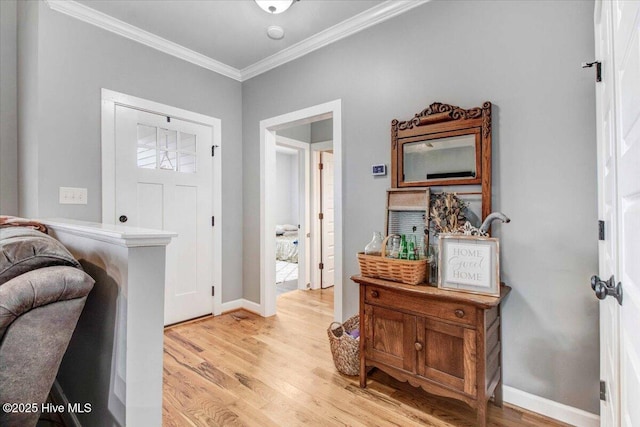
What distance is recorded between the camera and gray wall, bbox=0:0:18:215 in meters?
2.78

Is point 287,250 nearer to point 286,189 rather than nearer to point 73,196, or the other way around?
point 286,189

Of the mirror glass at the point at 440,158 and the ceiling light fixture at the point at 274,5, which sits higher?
the ceiling light fixture at the point at 274,5

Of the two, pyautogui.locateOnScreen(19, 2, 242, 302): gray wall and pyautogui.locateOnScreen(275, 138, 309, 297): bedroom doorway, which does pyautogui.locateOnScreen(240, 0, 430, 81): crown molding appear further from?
pyautogui.locateOnScreen(275, 138, 309, 297): bedroom doorway

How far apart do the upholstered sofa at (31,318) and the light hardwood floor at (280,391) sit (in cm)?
90

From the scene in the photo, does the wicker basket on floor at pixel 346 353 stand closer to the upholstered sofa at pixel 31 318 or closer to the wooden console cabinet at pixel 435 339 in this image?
the wooden console cabinet at pixel 435 339

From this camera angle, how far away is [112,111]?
2.64 meters

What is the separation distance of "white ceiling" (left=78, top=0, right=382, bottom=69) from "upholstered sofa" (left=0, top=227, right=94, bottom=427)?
2.17 m

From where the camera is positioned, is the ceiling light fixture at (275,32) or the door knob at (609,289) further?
the ceiling light fixture at (275,32)

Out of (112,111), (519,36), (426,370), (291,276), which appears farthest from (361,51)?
(291,276)

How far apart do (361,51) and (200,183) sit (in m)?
1.99

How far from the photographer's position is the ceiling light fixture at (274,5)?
2.21 metres

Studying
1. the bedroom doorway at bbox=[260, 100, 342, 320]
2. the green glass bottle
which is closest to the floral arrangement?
the green glass bottle

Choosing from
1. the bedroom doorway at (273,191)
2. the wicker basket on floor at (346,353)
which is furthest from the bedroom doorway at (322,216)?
the wicker basket on floor at (346,353)

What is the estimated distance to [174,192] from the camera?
10.0 feet
